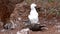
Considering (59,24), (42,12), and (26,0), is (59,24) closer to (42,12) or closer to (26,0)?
(42,12)

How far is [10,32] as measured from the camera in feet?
11.0

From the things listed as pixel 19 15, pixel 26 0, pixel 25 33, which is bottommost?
pixel 25 33

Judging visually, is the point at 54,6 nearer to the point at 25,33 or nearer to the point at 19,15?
the point at 19,15

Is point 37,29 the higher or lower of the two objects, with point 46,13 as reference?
lower

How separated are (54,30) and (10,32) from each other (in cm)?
71

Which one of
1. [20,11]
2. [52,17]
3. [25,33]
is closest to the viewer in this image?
[25,33]

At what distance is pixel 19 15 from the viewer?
4383 millimetres

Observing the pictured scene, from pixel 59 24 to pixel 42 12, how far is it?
695 millimetres

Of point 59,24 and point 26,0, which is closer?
point 59,24

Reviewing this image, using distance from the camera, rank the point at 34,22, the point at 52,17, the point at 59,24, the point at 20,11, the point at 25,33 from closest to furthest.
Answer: the point at 25,33 < the point at 34,22 < the point at 59,24 < the point at 52,17 < the point at 20,11

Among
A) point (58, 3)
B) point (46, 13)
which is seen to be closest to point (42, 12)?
point (46, 13)

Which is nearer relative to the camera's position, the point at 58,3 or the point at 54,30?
the point at 54,30

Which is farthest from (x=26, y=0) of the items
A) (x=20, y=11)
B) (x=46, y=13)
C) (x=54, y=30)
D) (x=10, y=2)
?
(x=54, y=30)

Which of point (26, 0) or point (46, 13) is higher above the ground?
point (26, 0)
